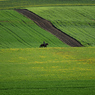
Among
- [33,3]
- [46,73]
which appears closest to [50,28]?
[33,3]

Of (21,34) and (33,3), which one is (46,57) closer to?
(21,34)

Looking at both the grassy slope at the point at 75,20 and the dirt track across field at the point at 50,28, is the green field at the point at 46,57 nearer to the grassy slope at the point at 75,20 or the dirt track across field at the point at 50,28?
the grassy slope at the point at 75,20

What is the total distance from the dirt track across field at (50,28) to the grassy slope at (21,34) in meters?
1.63

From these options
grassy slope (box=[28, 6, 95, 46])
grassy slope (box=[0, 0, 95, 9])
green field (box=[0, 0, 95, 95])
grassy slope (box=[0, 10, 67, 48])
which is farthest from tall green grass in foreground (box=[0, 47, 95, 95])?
grassy slope (box=[0, 0, 95, 9])

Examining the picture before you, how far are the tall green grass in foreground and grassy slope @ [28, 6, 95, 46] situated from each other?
62.0 ft

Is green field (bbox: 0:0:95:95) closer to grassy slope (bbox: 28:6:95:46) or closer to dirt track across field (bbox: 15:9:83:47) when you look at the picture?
grassy slope (bbox: 28:6:95:46)

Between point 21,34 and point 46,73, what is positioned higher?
point 21,34

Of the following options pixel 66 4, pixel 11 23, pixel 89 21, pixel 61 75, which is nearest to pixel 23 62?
pixel 61 75

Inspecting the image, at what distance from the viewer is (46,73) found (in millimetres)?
24141

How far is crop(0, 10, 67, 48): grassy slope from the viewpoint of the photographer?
48125 millimetres

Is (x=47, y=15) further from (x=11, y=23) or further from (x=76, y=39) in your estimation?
(x=76, y=39)

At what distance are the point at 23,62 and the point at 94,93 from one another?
543 inches

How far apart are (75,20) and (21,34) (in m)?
20.5

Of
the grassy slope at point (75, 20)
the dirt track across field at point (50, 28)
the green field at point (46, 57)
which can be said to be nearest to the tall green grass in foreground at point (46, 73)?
the green field at point (46, 57)
